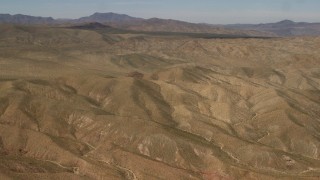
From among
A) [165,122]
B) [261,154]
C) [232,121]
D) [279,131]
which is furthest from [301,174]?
[165,122]

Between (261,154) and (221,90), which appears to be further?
(221,90)

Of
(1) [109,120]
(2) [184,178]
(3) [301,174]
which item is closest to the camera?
(2) [184,178]

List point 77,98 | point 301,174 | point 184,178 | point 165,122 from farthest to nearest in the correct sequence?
point 77,98, point 165,122, point 301,174, point 184,178

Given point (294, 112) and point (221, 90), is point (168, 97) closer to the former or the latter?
point (221, 90)

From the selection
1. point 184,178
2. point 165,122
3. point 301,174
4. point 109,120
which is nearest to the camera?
point 184,178

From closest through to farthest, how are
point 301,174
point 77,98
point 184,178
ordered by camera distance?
1. point 184,178
2. point 301,174
3. point 77,98

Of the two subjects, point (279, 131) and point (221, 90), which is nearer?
point (279, 131)

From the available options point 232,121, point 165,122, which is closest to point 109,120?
point 165,122

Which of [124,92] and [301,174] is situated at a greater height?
[124,92]

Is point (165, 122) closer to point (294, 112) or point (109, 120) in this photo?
point (109, 120)
